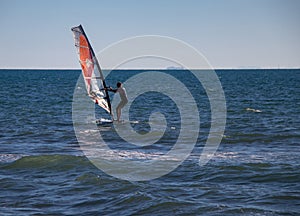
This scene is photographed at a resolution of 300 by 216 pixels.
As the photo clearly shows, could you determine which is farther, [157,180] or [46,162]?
[46,162]

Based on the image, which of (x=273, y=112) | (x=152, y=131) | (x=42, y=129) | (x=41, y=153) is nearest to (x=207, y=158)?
(x=41, y=153)

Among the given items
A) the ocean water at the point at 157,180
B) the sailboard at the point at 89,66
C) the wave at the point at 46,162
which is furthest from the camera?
the sailboard at the point at 89,66

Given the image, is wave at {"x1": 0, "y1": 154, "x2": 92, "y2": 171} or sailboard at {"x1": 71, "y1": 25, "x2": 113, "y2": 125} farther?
sailboard at {"x1": 71, "y1": 25, "x2": 113, "y2": 125}

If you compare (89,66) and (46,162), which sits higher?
(89,66)

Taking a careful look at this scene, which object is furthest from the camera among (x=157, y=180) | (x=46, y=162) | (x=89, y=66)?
(x=89, y=66)

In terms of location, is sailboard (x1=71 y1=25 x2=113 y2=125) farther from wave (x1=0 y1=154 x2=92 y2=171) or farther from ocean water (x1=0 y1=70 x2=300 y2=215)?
wave (x1=0 y1=154 x2=92 y2=171)

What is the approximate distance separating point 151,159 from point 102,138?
519cm

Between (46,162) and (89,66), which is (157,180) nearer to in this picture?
(46,162)

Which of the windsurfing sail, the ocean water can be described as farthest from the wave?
the windsurfing sail

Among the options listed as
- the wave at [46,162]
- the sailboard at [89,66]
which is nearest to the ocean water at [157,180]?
the wave at [46,162]

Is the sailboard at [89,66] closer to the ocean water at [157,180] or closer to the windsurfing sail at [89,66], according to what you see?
the windsurfing sail at [89,66]

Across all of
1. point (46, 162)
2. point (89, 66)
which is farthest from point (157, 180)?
point (89, 66)

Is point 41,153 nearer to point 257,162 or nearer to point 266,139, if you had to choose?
point 257,162

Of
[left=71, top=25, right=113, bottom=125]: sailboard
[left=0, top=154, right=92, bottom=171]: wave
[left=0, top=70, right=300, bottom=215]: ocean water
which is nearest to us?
[left=0, top=70, right=300, bottom=215]: ocean water
